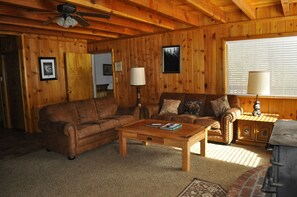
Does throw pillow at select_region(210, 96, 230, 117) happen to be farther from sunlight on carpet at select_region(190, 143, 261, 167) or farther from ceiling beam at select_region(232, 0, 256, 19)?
ceiling beam at select_region(232, 0, 256, 19)

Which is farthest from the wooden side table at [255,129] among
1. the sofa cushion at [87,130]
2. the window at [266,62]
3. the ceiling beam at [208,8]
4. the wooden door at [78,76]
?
the wooden door at [78,76]

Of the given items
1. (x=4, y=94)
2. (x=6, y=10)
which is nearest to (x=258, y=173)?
(x=6, y=10)

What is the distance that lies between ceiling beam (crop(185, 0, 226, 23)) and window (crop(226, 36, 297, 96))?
618 millimetres

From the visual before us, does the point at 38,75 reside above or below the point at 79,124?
above

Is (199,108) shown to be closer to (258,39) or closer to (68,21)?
(258,39)

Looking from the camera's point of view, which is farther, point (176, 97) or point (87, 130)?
point (176, 97)

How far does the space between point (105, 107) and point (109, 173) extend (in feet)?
6.32

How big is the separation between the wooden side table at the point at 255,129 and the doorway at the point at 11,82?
4829mm

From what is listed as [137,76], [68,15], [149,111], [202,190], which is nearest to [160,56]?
[137,76]

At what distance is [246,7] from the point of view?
11.9 ft

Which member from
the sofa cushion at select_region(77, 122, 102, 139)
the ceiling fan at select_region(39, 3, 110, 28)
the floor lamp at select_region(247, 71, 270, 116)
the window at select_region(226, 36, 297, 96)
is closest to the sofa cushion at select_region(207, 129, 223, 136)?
the floor lamp at select_region(247, 71, 270, 116)

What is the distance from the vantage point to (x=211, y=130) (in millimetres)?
4266

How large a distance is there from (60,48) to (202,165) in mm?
4616

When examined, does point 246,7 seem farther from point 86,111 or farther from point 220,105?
point 86,111
